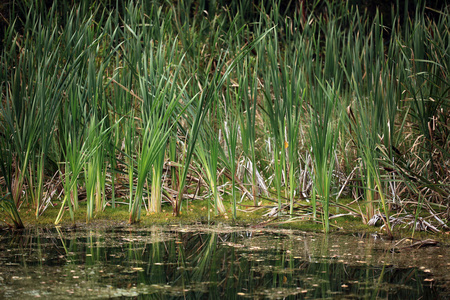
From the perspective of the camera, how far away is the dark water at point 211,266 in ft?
7.85

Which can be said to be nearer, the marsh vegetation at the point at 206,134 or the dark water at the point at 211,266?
the dark water at the point at 211,266

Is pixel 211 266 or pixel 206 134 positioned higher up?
pixel 206 134

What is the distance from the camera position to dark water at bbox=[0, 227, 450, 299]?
7.85 ft

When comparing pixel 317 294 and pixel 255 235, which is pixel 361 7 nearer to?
pixel 255 235

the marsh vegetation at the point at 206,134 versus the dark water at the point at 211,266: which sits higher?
the marsh vegetation at the point at 206,134

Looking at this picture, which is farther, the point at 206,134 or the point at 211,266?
the point at 206,134

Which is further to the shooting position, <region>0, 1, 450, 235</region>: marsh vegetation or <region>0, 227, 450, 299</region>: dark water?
<region>0, 1, 450, 235</region>: marsh vegetation

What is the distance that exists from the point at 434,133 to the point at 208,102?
1729 millimetres

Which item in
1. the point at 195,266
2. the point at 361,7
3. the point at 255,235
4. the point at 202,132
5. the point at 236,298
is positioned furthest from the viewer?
the point at 361,7

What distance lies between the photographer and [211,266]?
284 centimetres

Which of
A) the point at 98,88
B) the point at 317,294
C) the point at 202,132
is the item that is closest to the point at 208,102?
the point at 202,132

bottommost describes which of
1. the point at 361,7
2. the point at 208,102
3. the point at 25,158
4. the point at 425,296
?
the point at 425,296

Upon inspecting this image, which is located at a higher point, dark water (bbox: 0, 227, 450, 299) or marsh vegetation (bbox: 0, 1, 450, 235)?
marsh vegetation (bbox: 0, 1, 450, 235)

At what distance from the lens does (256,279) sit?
2.59 meters
